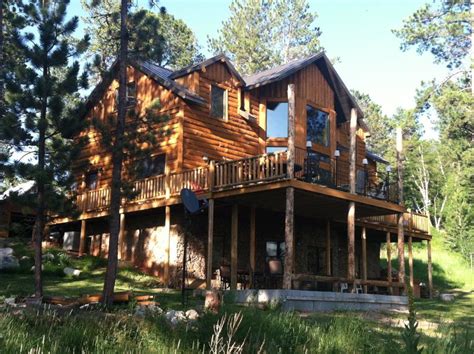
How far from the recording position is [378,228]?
74.3 ft

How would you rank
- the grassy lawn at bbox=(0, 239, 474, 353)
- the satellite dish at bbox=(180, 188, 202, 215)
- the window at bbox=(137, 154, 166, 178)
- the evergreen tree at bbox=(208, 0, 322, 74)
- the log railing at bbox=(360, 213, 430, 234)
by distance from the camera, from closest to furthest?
the grassy lawn at bbox=(0, 239, 474, 353) → the satellite dish at bbox=(180, 188, 202, 215) → the window at bbox=(137, 154, 166, 178) → the log railing at bbox=(360, 213, 430, 234) → the evergreen tree at bbox=(208, 0, 322, 74)

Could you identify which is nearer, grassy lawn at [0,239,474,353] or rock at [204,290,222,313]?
grassy lawn at [0,239,474,353]

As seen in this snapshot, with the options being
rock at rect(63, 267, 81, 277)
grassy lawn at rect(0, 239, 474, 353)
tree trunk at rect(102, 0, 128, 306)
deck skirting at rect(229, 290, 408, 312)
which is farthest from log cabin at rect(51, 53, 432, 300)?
grassy lawn at rect(0, 239, 474, 353)

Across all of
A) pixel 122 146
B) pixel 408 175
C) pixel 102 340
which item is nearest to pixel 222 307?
pixel 102 340

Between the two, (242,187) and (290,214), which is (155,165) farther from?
(290,214)

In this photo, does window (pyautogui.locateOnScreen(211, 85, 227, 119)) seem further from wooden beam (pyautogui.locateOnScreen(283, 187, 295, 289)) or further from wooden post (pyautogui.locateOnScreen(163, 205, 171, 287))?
wooden beam (pyautogui.locateOnScreen(283, 187, 295, 289))

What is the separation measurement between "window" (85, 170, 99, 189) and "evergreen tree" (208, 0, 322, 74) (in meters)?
26.4

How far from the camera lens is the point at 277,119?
2261cm

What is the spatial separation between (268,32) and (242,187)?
36.2 meters

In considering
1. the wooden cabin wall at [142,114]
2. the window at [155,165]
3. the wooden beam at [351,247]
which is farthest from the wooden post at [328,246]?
the window at [155,165]

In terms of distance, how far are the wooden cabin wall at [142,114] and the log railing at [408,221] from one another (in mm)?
7916

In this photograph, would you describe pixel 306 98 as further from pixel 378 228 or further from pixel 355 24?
pixel 378 228

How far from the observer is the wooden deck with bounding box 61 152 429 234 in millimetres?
15109

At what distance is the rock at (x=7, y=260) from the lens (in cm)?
1744
